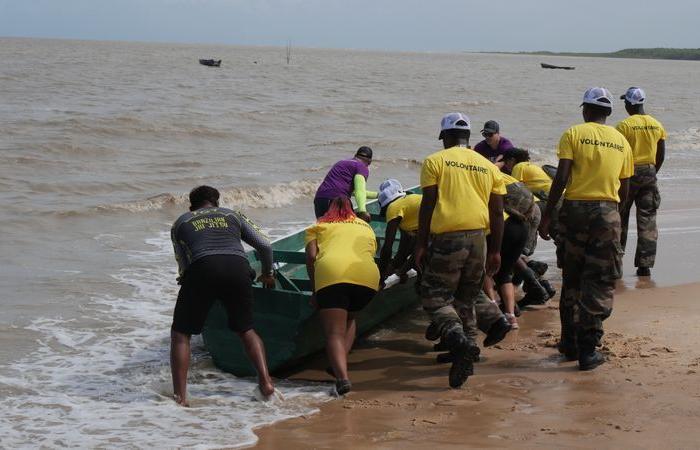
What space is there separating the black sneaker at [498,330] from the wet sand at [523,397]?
0.58 ft

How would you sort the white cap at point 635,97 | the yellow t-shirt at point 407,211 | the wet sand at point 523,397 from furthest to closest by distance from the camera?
the white cap at point 635,97
the yellow t-shirt at point 407,211
the wet sand at point 523,397

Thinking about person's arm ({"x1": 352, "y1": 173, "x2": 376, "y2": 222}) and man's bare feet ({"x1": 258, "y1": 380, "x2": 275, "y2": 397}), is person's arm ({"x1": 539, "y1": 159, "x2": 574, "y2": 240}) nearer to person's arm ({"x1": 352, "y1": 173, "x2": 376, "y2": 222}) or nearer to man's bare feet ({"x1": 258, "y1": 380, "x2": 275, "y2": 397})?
man's bare feet ({"x1": 258, "y1": 380, "x2": 275, "y2": 397})

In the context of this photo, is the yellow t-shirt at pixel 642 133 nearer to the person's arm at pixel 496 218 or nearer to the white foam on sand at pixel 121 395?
the person's arm at pixel 496 218

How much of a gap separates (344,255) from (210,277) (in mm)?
892

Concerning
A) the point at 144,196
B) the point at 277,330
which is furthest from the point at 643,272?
the point at 144,196

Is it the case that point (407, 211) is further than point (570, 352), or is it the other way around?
point (407, 211)

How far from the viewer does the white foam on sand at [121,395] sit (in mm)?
6020

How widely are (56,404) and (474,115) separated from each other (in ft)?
115

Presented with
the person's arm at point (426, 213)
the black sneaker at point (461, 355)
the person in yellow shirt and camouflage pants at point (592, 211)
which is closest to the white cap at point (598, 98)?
the person in yellow shirt and camouflage pants at point (592, 211)

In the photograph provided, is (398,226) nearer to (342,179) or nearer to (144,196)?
(342,179)

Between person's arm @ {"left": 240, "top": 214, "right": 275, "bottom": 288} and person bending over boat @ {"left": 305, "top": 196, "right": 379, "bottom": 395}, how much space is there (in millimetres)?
277

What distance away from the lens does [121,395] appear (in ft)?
22.8

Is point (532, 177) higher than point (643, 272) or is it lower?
higher

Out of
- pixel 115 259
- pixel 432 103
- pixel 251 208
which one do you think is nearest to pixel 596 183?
pixel 115 259
